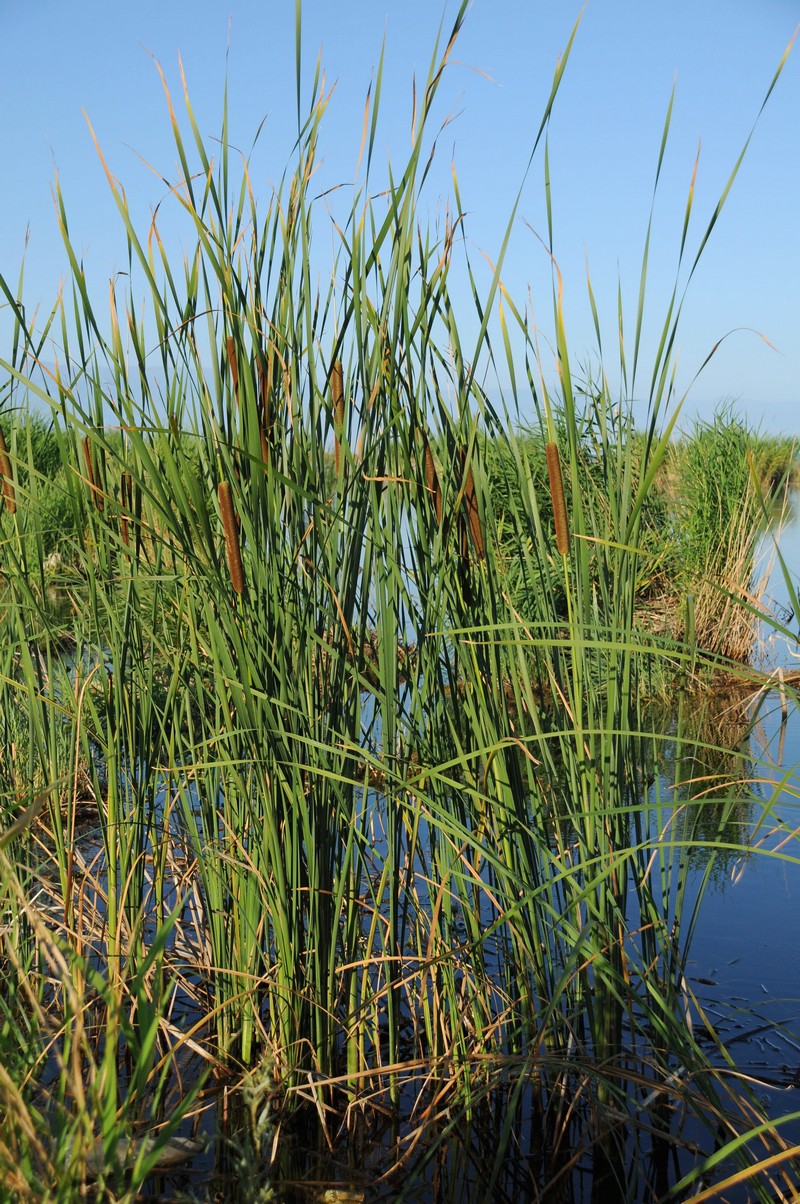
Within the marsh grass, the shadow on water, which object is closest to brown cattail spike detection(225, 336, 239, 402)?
the marsh grass

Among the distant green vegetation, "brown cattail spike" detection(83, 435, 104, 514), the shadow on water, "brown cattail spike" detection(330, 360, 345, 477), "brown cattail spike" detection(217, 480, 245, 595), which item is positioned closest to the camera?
"brown cattail spike" detection(217, 480, 245, 595)

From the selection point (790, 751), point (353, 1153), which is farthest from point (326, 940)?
point (790, 751)

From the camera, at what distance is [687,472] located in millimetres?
6301

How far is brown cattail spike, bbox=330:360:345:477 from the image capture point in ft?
4.73

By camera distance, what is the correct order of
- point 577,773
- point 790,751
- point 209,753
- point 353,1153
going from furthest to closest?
point 790,751, point 209,753, point 353,1153, point 577,773

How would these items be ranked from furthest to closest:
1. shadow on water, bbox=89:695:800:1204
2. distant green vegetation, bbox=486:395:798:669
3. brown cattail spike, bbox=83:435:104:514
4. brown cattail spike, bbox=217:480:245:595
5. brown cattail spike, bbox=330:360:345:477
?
distant green vegetation, bbox=486:395:798:669 → brown cattail spike, bbox=83:435:104:514 → brown cattail spike, bbox=330:360:345:477 → shadow on water, bbox=89:695:800:1204 → brown cattail spike, bbox=217:480:245:595

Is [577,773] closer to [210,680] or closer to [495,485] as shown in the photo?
[210,680]

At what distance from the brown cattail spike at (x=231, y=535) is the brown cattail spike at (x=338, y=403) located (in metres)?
0.23

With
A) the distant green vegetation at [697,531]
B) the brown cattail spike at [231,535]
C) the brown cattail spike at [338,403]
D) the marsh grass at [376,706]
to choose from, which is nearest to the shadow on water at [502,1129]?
the marsh grass at [376,706]

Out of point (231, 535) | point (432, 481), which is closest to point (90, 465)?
point (231, 535)

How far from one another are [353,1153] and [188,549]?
3.07ft

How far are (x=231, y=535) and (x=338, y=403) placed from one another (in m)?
0.31

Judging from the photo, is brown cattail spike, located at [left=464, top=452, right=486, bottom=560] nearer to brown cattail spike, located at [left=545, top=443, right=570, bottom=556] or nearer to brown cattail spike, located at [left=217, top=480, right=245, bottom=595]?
brown cattail spike, located at [left=545, top=443, right=570, bottom=556]

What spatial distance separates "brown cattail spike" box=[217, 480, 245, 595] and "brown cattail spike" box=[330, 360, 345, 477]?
0.23 m
